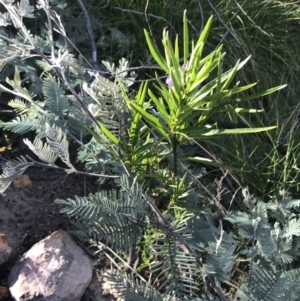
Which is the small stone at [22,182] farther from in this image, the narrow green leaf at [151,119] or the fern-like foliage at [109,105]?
the narrow green leaf at [151,119]

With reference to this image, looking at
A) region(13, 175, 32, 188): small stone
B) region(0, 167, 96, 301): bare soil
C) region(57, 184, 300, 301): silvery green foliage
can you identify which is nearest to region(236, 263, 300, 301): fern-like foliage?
region(57, 184, 300, 301): silvery green foliage

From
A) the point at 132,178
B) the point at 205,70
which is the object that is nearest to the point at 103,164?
the point at 132,178

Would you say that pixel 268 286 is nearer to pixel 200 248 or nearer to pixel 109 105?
pixel 200 248

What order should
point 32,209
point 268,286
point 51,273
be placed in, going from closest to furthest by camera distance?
point 268,286 < point 51,273 < point 32,209

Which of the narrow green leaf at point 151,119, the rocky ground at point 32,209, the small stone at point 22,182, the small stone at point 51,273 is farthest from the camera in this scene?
the small stone at point 22,182

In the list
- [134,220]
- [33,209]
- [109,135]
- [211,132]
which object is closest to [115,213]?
[134,220]

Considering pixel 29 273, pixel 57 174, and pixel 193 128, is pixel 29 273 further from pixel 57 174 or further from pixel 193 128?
pixel 193 128

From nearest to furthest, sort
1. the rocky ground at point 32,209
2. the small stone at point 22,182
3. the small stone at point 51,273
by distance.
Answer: the small stone at point 51,273
the rocky ground at point 32,209
the small stone at point 22,182

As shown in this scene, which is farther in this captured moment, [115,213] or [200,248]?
[200,248]

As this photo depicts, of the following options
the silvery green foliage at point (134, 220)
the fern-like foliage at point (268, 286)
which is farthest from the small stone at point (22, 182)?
the fern-like foliage at point (268, 286)

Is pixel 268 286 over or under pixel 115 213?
under

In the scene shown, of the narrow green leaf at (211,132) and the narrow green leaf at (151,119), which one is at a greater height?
the narrow green leaf at (151,119)

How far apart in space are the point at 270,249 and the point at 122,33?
3.16 feet

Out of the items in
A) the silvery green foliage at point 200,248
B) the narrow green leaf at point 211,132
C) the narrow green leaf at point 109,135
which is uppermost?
the narrow green leaf at point 109,135
